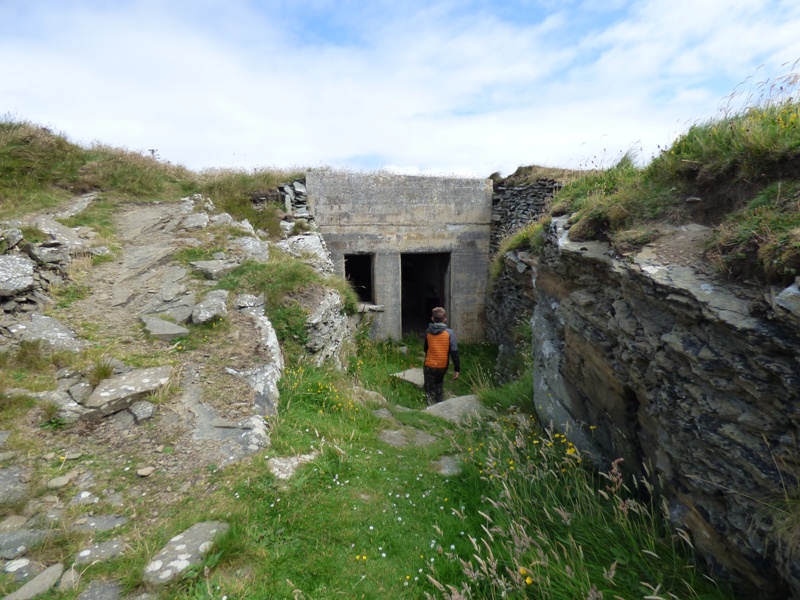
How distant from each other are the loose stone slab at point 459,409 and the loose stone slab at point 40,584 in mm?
4204

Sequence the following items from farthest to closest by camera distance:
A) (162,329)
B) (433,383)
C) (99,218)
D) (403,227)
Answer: (403,227) < (99,218) < (433,383) < (162,329)

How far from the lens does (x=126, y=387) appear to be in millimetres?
4203

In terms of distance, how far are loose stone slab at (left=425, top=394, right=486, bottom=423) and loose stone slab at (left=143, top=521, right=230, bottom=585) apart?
3.43 m

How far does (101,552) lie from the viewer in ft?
9.07

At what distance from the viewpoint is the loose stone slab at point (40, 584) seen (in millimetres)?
2404

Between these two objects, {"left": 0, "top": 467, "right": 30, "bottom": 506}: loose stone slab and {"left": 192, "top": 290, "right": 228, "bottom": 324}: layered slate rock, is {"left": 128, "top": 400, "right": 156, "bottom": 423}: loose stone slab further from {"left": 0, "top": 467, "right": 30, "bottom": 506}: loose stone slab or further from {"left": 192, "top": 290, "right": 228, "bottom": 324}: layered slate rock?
{"left": 192, "top": 290, "right": 228, "bottom": 324}: layered slate rock

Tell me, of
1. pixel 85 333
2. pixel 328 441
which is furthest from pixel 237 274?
→ pixel 328 441

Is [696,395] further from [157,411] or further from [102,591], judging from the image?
[157,411]

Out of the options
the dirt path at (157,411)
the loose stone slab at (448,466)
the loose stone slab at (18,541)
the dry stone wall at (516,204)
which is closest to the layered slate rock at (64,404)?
the dirt path at (157,411)

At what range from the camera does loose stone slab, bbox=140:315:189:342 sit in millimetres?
5207

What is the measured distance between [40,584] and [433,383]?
18.3 ft

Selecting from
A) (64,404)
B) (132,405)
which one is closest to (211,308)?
(132,405)

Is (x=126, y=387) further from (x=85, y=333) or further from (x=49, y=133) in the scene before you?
(x=49, y=133)

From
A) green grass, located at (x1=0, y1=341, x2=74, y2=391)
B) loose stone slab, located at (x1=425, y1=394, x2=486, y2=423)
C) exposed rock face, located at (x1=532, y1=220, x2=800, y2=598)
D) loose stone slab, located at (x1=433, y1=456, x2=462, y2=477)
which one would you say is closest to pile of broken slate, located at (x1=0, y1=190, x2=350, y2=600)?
green grass, located at (x1=0, y1=341, x2=74, y2=391)
